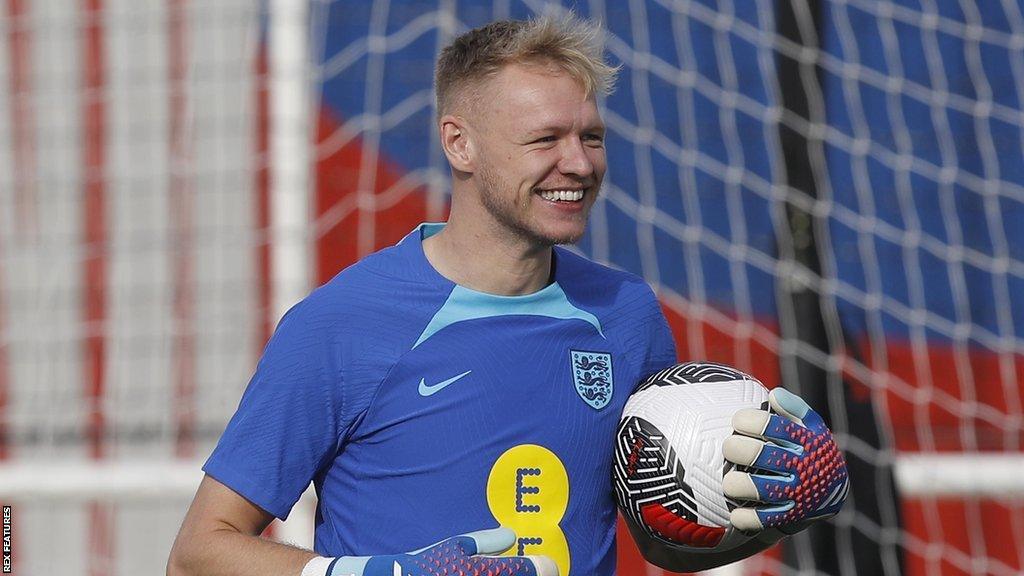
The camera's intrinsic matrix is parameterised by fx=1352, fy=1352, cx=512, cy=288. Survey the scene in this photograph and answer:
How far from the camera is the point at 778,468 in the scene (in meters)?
2.24

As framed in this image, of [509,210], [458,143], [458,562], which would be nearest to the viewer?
[458,562]

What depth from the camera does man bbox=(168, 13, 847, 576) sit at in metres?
2.18

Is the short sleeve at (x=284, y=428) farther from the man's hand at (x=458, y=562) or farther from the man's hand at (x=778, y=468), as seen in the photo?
the man's hand at (x=778, y=468)

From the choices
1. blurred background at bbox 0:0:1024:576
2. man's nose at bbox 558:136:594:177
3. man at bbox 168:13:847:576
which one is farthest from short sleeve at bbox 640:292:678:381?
blurred background at bbox 0:0:1024:576

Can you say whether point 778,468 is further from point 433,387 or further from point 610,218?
point 610,218

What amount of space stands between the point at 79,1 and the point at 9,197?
29.5 inches

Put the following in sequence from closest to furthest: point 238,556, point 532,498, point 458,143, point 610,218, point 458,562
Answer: point 458,562 < point 238,556 < point 532,498 < point 458,143 < point 610,218

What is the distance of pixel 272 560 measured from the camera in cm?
209

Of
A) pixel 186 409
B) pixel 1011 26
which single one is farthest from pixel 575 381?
pixel 1011 26

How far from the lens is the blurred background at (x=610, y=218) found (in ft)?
14.7

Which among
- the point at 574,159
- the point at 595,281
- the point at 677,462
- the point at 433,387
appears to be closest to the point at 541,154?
the point at 574,159

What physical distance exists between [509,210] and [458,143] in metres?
0.19

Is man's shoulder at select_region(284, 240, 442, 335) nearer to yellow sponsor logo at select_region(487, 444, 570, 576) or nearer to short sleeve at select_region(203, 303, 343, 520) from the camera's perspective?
short sleeve at select_region(203, 303, 343, 520)

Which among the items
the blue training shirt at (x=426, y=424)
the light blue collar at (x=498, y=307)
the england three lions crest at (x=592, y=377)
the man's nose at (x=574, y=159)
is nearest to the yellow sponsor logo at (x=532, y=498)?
the blue training shirt at (x=426, y=424)
